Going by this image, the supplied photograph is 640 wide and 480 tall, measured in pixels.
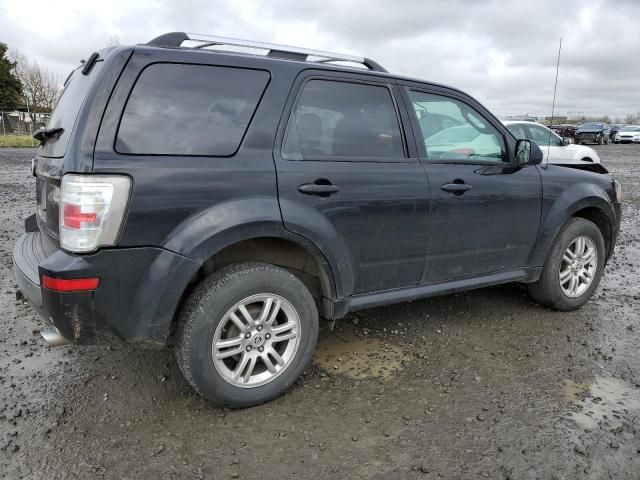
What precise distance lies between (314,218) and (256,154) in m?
0.48

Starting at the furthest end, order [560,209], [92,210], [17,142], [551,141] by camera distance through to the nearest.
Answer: [17,142] < [551,141] < [560,209] < [92,210]

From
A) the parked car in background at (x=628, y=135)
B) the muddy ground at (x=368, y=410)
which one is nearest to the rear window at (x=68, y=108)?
the muddy ground at (x=368, y=410)

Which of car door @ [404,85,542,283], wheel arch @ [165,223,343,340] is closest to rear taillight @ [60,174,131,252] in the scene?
wheel arch @ [165,223,343,340]

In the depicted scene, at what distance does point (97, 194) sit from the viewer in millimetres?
2400

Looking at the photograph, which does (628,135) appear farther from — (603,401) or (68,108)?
(68,108)

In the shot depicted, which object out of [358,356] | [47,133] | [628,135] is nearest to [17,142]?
[47,133]

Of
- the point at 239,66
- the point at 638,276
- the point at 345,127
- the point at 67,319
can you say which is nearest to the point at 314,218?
the point at 345,127

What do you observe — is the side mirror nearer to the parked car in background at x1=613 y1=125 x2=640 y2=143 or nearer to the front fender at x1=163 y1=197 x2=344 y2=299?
the front fender at x1=163 y1=197 x2=344 y2=299

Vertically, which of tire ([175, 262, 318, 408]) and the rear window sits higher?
the rear window

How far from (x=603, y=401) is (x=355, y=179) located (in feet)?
6.39

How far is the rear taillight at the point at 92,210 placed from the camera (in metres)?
2.40

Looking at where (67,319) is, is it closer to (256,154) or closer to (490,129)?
(256,154)

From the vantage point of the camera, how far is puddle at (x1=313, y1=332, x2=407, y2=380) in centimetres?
338

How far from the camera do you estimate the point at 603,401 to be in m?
3.03
